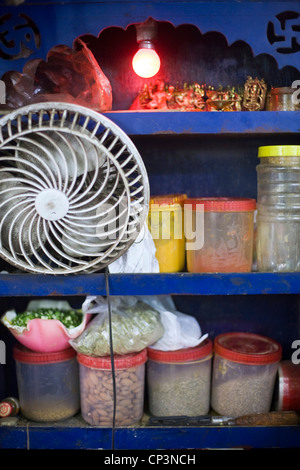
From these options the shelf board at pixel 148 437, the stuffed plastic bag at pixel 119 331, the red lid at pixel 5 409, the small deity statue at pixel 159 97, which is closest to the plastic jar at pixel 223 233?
the stuffed plastic bag at pixel 119 331

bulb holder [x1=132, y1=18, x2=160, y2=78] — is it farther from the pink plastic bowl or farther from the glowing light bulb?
the pink plastic bowl

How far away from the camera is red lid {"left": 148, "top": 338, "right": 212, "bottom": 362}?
194 centimetres

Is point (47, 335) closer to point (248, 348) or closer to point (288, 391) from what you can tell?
point (248, 348)

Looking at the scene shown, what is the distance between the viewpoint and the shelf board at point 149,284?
67.1 inches

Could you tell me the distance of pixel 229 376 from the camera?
1985 mm

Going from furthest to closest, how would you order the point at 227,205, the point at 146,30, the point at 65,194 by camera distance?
the point at 146,30 → the point at 227,205 → the point at 65,194

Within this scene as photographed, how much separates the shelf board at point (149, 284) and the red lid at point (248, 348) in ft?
1.34

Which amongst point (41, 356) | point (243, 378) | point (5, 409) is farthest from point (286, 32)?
point (5, 409)

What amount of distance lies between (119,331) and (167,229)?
52cm

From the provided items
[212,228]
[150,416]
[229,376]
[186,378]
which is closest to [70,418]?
[150,416]

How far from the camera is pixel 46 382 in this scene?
197 cm

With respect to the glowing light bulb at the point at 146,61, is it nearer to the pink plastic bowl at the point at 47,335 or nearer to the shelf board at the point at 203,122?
the shelf board at the point at 203,122

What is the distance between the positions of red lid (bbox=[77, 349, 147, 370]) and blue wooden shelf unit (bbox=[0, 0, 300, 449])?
0.30 m
